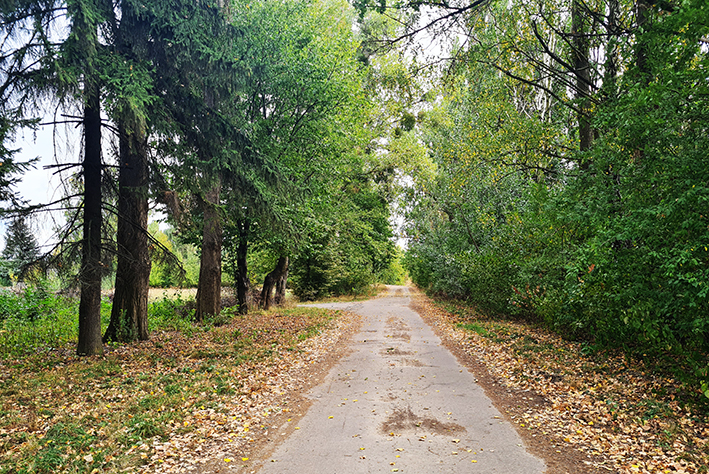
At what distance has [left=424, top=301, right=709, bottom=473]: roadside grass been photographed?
184 inches

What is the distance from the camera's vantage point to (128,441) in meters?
4.98

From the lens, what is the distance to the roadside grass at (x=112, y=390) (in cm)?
468

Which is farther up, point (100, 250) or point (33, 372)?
point (100, 250)

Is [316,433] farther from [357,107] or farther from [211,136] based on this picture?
[357,107]

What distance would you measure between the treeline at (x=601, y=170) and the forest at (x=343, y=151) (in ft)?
0.16

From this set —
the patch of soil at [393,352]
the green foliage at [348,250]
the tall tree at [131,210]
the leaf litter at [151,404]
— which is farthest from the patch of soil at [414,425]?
the green foliage at [348,250]

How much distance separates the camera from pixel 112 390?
6.72 meters

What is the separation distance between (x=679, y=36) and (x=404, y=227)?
994 inches

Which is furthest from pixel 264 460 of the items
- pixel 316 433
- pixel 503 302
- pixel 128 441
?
pixel 503 302

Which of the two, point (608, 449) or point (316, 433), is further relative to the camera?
point (316, 433)

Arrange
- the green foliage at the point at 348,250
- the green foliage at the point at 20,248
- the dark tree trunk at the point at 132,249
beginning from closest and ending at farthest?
the green foliage at the point at 20,248, the dark tree trunk at the point at 132,249, the green foliage at the point at 348,250

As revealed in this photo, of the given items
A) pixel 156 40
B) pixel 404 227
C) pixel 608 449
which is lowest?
pixel 608 449

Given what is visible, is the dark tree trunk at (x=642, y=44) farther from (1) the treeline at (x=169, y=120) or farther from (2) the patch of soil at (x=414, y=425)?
(2) the patch of soil at (x=414, y=425)

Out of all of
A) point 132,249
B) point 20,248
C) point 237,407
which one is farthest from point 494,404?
point 20,248
